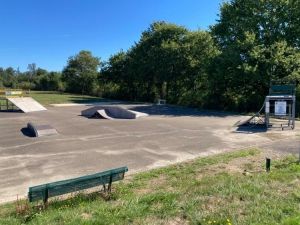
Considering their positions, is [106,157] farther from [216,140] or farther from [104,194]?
[216,140]

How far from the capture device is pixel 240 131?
15.0 m

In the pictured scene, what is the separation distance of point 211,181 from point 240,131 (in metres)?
8.39

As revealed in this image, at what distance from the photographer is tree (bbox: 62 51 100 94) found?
57906 millimetres

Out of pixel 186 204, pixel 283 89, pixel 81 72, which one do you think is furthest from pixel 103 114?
pixel 81 72

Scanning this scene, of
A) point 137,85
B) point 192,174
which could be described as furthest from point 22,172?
point 137,85

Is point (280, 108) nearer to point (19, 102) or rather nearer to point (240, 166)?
point (240, 166)

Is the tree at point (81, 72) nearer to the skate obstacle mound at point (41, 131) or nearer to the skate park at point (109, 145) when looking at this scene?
the skate park at point (109, 145)

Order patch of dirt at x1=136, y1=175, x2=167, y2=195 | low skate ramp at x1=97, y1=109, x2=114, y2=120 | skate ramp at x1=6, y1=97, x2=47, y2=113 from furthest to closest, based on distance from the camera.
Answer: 1. skate ramp at x1=6, y1=97, x2=47, y2=113
2. low skate ramp at x1=97, y1=109, x2=114, y2=120
3. patch of dirt at x1=136, y1=175, x2=167, y2=195

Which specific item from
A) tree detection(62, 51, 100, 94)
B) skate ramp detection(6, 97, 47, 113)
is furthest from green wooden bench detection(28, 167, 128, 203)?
tree detection(62, 51, 100, 94)

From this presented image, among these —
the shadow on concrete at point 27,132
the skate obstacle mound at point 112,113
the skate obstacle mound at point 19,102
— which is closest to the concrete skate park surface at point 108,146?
the shadow on concrete at point 27,132

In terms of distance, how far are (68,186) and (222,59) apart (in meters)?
19.9

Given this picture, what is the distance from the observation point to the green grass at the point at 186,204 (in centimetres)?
477

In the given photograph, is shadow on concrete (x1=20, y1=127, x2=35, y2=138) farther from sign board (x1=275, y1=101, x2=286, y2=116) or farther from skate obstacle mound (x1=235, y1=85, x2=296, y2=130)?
sign board (x1=275, y1=101, x2=286, y2=116)

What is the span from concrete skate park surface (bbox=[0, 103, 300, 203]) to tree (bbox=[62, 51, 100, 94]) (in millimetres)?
40867
